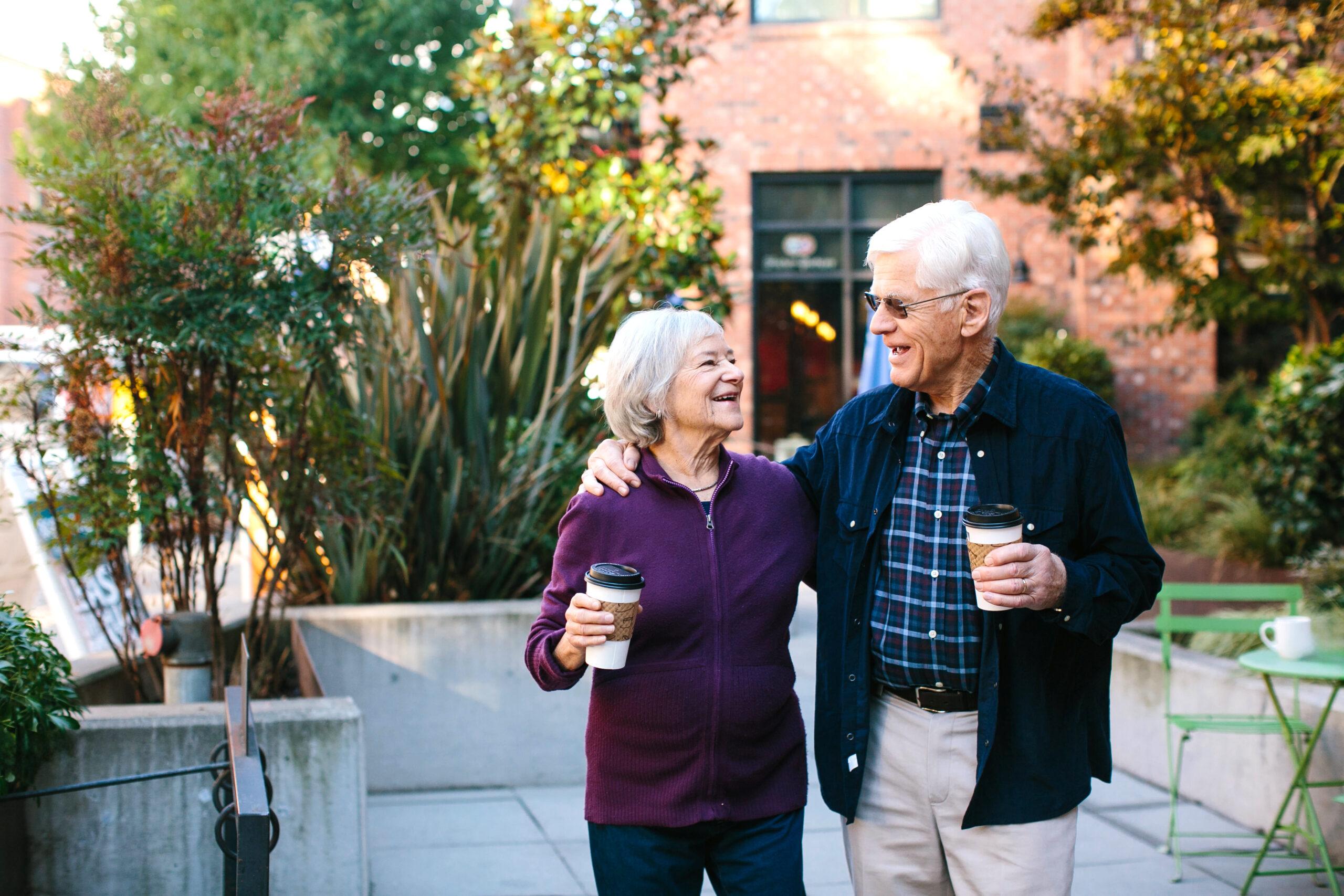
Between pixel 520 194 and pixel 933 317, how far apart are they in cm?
557

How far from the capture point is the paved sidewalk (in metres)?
4.38

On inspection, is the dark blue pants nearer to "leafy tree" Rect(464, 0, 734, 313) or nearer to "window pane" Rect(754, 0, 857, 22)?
"leafy tree" Rect(464, 0, 734, 313)

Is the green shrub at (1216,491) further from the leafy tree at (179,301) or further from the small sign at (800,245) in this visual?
the leafy tree at (179,301)

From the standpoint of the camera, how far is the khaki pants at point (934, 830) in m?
2.37

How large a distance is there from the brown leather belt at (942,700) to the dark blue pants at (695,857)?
350 millimetres

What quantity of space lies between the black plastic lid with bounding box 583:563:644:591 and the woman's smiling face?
0.46m

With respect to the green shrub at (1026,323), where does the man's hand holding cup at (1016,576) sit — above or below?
below

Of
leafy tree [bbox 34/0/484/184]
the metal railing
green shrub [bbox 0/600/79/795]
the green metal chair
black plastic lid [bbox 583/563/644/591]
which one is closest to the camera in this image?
the metal railing

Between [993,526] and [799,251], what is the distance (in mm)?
12632

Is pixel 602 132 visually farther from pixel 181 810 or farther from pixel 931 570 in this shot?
pixel 931 570

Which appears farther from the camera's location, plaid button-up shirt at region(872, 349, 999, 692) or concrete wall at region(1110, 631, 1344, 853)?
concrete wall at region(1110, 631, 1344, 853)

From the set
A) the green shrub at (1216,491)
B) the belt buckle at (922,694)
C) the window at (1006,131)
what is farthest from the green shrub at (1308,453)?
the belt buckle at (922,694)

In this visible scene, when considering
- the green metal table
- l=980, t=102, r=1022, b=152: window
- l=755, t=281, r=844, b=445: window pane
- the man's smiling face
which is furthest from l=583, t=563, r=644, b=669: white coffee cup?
l=755, t=281, r=844, b=445: window pane

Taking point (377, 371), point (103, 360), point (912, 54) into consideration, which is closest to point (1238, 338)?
point (912, 54)
